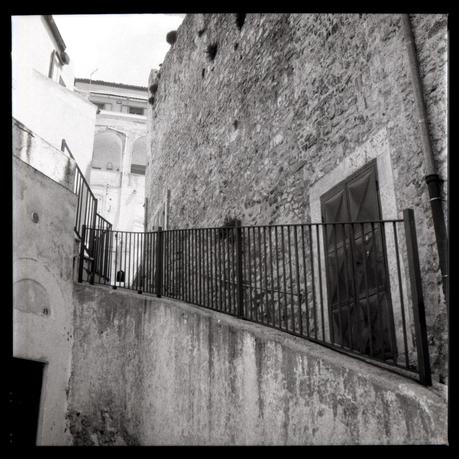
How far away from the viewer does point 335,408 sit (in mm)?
3586

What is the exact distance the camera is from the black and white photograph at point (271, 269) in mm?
3916

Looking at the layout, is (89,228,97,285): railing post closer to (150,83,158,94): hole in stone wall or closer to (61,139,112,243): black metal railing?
(61,139,112,243): black metal railing

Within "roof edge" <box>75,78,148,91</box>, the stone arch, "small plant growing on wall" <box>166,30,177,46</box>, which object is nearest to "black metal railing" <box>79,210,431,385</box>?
"small plant growing on wall" <box>166,30,177,46</box>

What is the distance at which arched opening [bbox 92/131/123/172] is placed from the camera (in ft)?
117

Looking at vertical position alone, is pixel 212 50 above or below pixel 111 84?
below

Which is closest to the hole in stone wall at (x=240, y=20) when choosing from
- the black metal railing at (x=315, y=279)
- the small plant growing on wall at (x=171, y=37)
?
the black metal railing at (x=315, y=279)

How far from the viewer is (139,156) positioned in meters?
36.6

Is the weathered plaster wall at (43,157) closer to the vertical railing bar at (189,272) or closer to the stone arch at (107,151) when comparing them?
the vertical railing bar at (189,272)

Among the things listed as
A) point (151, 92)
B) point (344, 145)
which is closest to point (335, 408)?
point (344, 145)

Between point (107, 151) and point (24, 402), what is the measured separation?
31.2 meters

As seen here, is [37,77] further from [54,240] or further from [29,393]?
[29,393]

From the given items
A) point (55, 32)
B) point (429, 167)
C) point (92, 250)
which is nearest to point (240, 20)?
point (92, 250)

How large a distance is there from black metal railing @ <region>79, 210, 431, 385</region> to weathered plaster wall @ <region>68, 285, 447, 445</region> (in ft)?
1.14

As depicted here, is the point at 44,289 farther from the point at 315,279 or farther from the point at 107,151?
the point at 107,151
